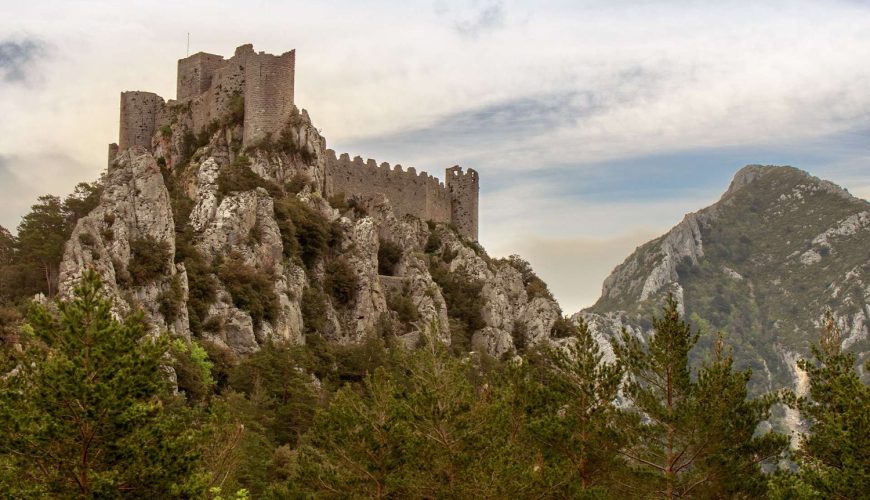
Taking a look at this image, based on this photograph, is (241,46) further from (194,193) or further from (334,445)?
(334,445)

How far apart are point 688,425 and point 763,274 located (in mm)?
Result: 131428

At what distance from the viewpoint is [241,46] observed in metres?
59.9

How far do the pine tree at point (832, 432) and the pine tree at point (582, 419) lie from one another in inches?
164

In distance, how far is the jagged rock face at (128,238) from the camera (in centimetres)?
3891

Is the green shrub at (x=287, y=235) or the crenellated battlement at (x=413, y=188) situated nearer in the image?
the green shrub at (x=287, y=235)

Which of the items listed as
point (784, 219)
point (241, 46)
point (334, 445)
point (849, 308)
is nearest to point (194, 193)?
point (241, 46)

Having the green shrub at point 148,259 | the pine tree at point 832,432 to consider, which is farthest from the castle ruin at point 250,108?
the pine tree at point 832,432

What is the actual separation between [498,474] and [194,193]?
33826 mm

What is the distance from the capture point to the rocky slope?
1681 inches

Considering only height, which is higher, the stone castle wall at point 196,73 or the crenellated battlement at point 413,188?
the stone castle wall at point 196,73

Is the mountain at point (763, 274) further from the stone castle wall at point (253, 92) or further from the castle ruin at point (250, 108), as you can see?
the stone castle wall at point (253, 92)

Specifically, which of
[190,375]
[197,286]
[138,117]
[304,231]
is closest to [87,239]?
[197,286]

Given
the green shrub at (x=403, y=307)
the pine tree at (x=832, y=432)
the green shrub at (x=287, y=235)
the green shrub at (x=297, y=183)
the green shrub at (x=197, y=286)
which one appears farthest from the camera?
the green shrub at (x=297, y=183)

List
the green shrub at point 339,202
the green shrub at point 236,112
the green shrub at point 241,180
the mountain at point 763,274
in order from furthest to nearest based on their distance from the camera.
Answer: the mountain at point 763,274 → the green shrub at point 339,202 → the green shrub at point 236,112 → the green shrub at point 241,180
